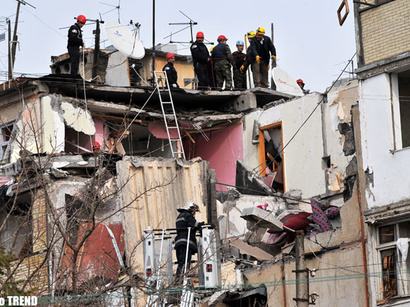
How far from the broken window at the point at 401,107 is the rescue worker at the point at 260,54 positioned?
10735mm

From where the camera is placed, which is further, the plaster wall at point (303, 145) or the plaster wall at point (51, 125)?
the plaster wall at point (51, 125)

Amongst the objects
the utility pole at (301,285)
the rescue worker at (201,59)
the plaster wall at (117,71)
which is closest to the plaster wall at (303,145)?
the rescue worker at (201,59)

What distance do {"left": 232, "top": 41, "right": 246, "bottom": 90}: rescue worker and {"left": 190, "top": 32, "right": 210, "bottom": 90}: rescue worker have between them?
0.83 m

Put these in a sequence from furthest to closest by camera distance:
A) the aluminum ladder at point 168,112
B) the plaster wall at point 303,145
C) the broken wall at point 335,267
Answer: the aluminum ladder at point 168,112 < the plaster wall at point 303,145 < the broken wall at point 335,267

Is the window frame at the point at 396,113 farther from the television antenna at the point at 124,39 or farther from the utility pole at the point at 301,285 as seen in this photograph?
the television antenna at the point at 124,39

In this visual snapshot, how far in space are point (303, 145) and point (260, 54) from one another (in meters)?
3.20

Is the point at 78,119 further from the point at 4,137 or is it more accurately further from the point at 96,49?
the point at 96,49

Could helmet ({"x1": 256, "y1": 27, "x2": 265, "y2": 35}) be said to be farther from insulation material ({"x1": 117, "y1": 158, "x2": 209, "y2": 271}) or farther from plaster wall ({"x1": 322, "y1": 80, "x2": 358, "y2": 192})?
insulation material ({"x1": 117, "y1": 158, "x2": 209, "y2": 271})

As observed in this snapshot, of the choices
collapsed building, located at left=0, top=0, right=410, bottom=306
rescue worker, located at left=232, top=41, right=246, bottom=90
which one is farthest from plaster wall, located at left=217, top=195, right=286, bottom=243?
rescue worker, located at left=232, top=41, right=246, bottom=90

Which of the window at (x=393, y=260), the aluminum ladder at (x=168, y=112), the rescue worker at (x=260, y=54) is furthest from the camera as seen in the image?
the rescue worker at (x=260, y=54)

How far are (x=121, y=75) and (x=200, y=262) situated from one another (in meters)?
15.6

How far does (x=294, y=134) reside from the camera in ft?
95.0

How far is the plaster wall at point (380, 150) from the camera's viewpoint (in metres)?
18.8

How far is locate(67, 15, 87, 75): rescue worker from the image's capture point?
29.1m
